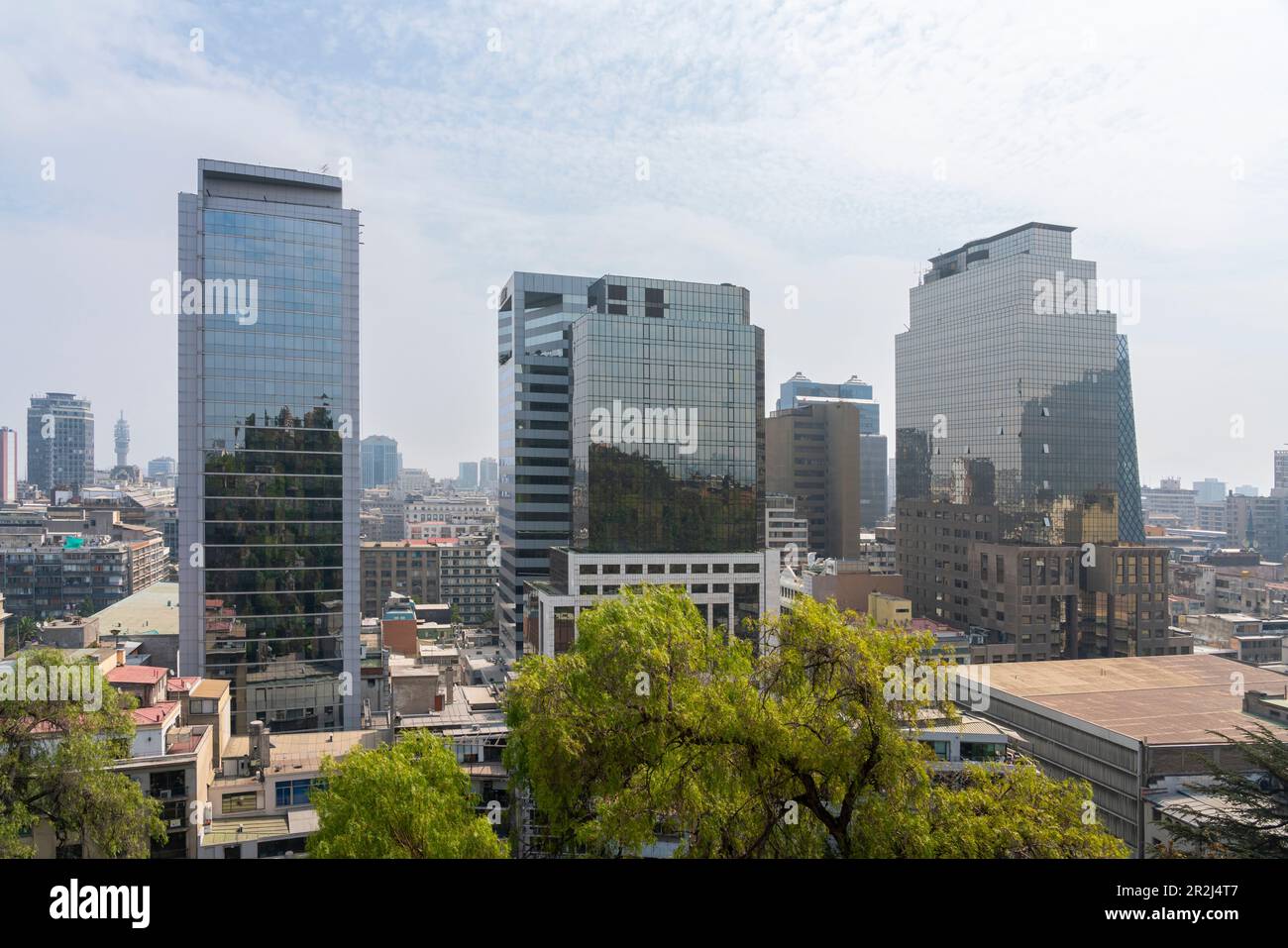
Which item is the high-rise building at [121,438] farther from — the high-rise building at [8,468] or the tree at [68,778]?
the tree at [68,778]

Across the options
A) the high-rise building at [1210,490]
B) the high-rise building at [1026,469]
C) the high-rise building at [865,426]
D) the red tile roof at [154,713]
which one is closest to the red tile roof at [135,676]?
the red tile roof at [154,713]

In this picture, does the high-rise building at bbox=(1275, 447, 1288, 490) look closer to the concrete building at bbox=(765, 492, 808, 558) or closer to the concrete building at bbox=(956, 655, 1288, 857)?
the concrete building at bbox=(765, 492, 808, 558)

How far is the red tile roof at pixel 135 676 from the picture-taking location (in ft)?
80.6

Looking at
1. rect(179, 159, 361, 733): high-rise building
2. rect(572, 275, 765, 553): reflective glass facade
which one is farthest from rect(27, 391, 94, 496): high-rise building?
rect(572, 275, 765, 553): reflective glass facade

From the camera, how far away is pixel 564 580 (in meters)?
45.0

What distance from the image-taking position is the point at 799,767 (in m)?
10.2

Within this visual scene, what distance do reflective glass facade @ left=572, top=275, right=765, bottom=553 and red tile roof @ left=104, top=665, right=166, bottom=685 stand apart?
22.5 m

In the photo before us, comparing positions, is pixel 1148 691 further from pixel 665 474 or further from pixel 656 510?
pixel 665 474

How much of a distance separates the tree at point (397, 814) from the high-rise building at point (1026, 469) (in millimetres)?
56173

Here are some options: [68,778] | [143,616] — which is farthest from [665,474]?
[68,778]

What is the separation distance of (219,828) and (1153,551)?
62.1 m

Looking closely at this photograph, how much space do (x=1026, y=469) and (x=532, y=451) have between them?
38.6 meters

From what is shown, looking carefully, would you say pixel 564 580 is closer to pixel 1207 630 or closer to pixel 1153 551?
pixel 1153 551
